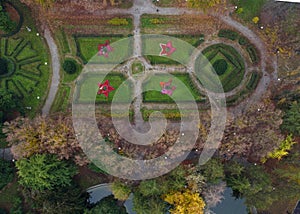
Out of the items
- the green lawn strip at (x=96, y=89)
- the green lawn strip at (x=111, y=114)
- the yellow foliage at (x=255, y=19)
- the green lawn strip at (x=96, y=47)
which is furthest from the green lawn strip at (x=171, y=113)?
the yellow foliage at (x=255, y=19)

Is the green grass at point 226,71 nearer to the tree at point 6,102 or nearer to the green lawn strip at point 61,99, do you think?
the green lawn strip at point 61,99

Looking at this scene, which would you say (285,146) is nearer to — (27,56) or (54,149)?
(54,149)

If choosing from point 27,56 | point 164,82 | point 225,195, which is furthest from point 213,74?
point 27,56

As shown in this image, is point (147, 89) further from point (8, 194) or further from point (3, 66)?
point (8, 194)

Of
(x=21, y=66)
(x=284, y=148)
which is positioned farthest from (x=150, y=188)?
(x=21, y=66)

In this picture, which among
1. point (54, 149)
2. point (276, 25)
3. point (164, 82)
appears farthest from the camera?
point (164, 82)
